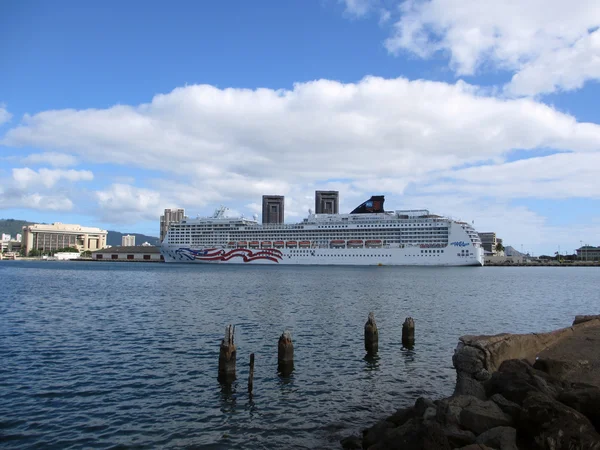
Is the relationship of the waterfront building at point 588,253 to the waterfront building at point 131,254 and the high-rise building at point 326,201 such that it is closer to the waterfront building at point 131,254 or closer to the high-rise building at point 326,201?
the high-rise building at point 326,201

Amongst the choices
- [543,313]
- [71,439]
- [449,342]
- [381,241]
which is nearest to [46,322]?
[71,439]

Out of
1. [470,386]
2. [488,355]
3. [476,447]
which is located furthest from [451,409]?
[488,355]

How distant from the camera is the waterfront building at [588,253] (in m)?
152

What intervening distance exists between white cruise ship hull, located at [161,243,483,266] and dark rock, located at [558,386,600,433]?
72483 mm

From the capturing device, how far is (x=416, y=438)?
6.04 m

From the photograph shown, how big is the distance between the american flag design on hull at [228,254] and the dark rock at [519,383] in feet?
260

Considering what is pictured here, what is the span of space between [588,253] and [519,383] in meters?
176

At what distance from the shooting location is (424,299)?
2883cm

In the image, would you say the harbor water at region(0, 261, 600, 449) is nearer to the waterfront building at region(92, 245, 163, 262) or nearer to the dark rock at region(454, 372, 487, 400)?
the dark rock at region(454, 372, 487, 400)

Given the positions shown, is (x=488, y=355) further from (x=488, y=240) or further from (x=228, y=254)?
(x=488, y=240)

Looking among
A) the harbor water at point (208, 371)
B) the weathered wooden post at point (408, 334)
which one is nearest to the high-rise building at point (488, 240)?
the harbor water at point (208, 371)

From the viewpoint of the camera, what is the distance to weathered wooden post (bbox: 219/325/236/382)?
36.8ft

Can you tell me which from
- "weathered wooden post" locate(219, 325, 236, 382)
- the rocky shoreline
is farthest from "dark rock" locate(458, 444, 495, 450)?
"weathered wooden post" locate(219, 325, 236, 382)

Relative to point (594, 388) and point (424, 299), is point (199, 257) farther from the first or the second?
point (594, 388)
